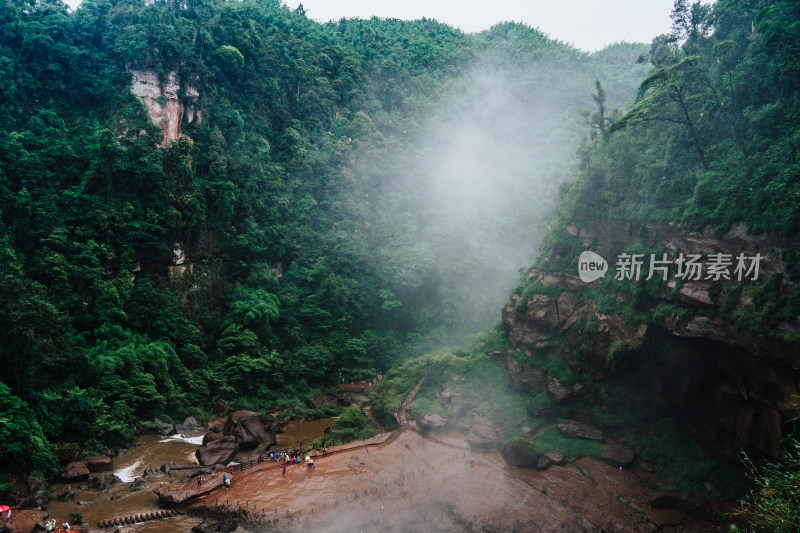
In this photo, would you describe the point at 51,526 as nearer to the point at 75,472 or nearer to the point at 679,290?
the point at 75,472

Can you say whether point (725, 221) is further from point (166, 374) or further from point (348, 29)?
point (348, 29)

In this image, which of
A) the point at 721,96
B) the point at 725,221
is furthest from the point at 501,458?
the point at 721,96

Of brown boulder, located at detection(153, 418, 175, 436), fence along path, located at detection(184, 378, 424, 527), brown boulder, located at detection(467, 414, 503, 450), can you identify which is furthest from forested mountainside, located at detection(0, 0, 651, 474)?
brown boulder, located at detection(467, 414, 503, 450)

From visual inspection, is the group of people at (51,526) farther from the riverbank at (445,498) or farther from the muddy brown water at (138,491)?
the riverbank at (445,498)

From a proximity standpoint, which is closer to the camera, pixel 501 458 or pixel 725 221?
pixel 725 221

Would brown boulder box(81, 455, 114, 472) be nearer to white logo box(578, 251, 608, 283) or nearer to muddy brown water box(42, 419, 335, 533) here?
muddy brown water box(42, 419, 335, 533)

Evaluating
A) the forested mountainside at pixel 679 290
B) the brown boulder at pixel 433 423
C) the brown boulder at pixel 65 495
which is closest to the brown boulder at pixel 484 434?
the forested mountainside at pixel 679 290
